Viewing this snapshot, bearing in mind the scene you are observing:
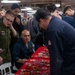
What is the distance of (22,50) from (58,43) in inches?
79.3

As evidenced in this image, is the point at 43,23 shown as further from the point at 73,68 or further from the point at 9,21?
the point at 9,21

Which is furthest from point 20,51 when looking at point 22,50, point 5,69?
point 5,69

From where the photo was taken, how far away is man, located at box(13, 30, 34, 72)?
440 cm

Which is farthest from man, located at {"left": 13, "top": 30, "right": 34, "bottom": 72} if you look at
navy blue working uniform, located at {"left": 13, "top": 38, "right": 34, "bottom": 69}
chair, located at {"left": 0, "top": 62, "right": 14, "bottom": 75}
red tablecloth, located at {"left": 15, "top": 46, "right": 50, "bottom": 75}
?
chair, located at {"left": 0, "top": 62, "right": 14, "bottom": 75}

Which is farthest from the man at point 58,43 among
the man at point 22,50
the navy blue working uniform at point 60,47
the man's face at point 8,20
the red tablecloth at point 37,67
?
the man at point 22,50

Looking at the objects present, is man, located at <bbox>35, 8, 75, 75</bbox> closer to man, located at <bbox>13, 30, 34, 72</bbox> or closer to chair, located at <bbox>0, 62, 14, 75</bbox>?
chair, located at <bbox>0, 62, 14, 75</bbox>

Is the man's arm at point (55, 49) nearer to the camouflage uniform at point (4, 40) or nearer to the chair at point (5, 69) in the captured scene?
the chair at point (5, 69)

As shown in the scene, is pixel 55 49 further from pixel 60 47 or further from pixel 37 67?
pixel 37 67

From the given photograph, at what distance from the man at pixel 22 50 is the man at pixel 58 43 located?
1782 millimetres

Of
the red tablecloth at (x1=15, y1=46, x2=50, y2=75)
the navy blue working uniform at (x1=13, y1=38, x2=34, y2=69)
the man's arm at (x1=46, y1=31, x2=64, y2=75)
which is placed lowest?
the navy blue working uniform at (x1=13, y1=38, x2=34, y2=69)

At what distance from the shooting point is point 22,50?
449cm

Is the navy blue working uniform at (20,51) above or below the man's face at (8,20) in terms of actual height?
below

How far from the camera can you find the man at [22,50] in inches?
173

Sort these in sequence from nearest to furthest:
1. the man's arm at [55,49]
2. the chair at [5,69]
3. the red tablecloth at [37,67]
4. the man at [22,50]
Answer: the man's arm at [55,49], the red tablecloth at [37,67], the chair at [5,69], the man at [22,50]
